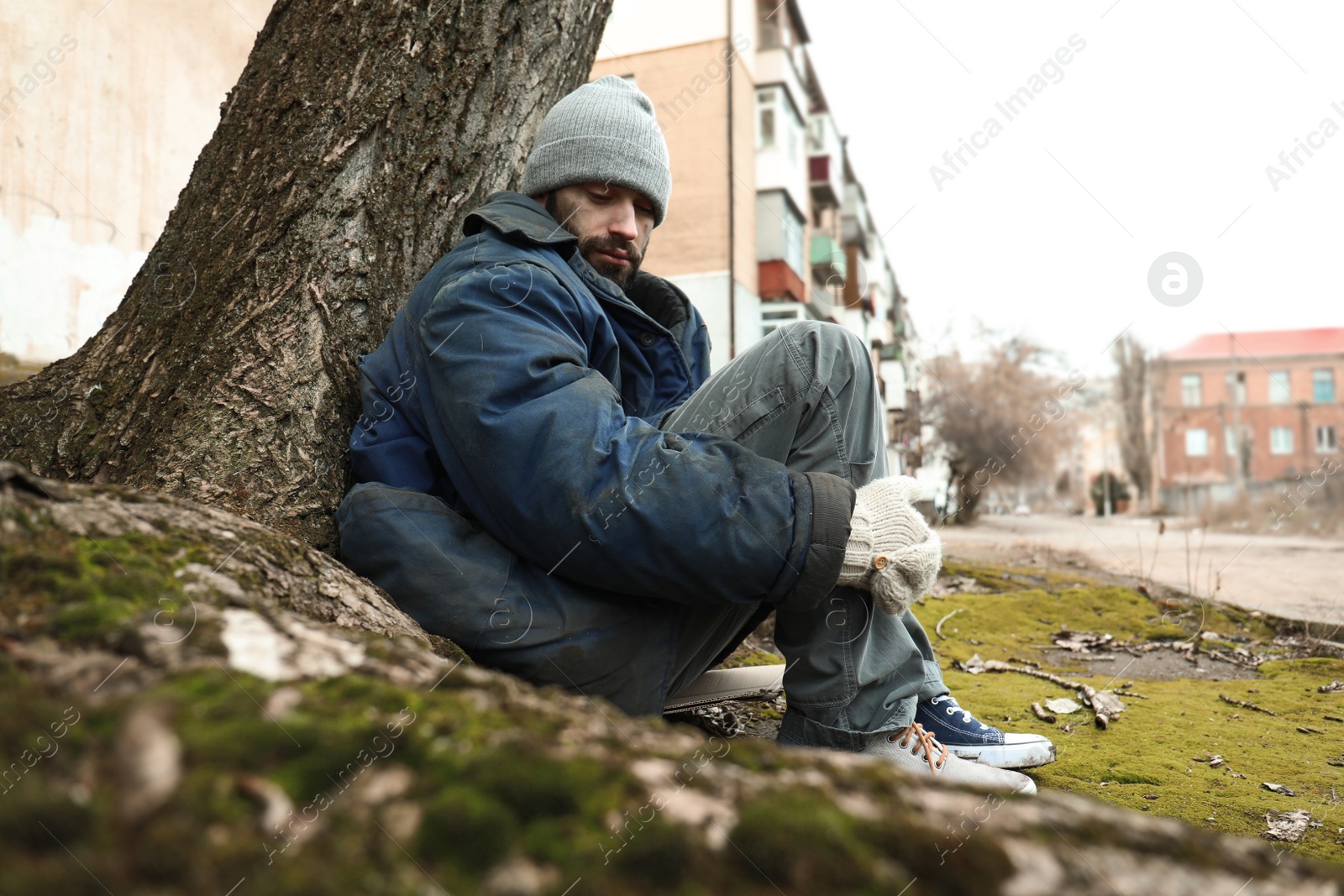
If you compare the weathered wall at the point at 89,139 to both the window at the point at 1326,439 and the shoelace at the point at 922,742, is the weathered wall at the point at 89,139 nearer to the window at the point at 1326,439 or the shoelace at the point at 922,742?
the shoelace at the point at 922,742

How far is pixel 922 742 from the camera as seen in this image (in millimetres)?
2023

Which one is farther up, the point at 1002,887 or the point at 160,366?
the point at 160,366

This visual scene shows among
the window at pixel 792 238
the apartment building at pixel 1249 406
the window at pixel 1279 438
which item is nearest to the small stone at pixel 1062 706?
the window at pixel 792 238

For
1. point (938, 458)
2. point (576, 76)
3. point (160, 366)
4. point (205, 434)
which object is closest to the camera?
point (205, 434)

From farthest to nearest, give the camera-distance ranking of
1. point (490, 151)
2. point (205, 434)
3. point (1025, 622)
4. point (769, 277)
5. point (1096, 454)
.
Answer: point (1096, 454)
point (769, 277)
point (1025, 622)
point (490, 151)
point (205, 434)

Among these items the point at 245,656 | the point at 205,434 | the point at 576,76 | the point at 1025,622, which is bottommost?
the point at 1025,622

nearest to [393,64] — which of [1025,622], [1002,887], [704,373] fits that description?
[704,373]

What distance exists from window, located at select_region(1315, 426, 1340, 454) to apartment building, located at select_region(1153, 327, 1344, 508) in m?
0.05

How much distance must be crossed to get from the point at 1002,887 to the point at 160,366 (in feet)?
7.17

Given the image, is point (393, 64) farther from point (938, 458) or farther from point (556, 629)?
point (938, 458)

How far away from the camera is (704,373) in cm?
273

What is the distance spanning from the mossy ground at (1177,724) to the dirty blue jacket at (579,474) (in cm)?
117

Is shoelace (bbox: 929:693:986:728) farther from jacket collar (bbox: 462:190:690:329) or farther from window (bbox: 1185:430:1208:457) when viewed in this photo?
window (bbox: 1185:430:1208:457)

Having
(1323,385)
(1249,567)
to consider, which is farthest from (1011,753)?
(1323,385)
